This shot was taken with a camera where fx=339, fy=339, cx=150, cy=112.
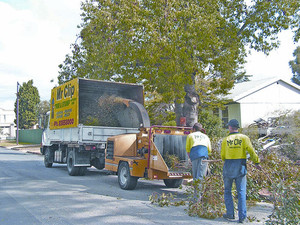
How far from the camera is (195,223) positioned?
6348 mm

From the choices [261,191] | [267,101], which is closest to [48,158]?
[261,191]

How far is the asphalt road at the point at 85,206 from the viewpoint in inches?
256

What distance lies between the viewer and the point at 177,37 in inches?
513

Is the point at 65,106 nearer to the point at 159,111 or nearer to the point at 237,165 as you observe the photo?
the point at 237,165

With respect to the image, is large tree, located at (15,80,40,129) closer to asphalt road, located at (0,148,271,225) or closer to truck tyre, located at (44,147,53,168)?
truck tyre, located at (44,147,53,168)

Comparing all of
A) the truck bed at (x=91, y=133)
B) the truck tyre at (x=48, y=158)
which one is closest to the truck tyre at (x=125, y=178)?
the truck bed at (x=91, y=133)

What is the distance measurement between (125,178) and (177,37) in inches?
234

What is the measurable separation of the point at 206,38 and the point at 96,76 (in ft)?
20.9

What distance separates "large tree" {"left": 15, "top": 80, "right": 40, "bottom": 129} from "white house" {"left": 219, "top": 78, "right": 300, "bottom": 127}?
4280 centimetres

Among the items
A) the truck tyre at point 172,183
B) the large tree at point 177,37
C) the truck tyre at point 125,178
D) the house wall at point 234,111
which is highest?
the large tree at point 177,37

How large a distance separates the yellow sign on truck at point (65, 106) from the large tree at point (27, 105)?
49.1 metres

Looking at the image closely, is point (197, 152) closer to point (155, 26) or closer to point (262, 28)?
point (155, 26)

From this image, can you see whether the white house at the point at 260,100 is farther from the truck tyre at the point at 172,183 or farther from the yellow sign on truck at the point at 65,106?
the truck tyre at the point at 172,183

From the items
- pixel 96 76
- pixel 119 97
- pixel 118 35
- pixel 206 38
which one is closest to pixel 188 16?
pixel 206 38
